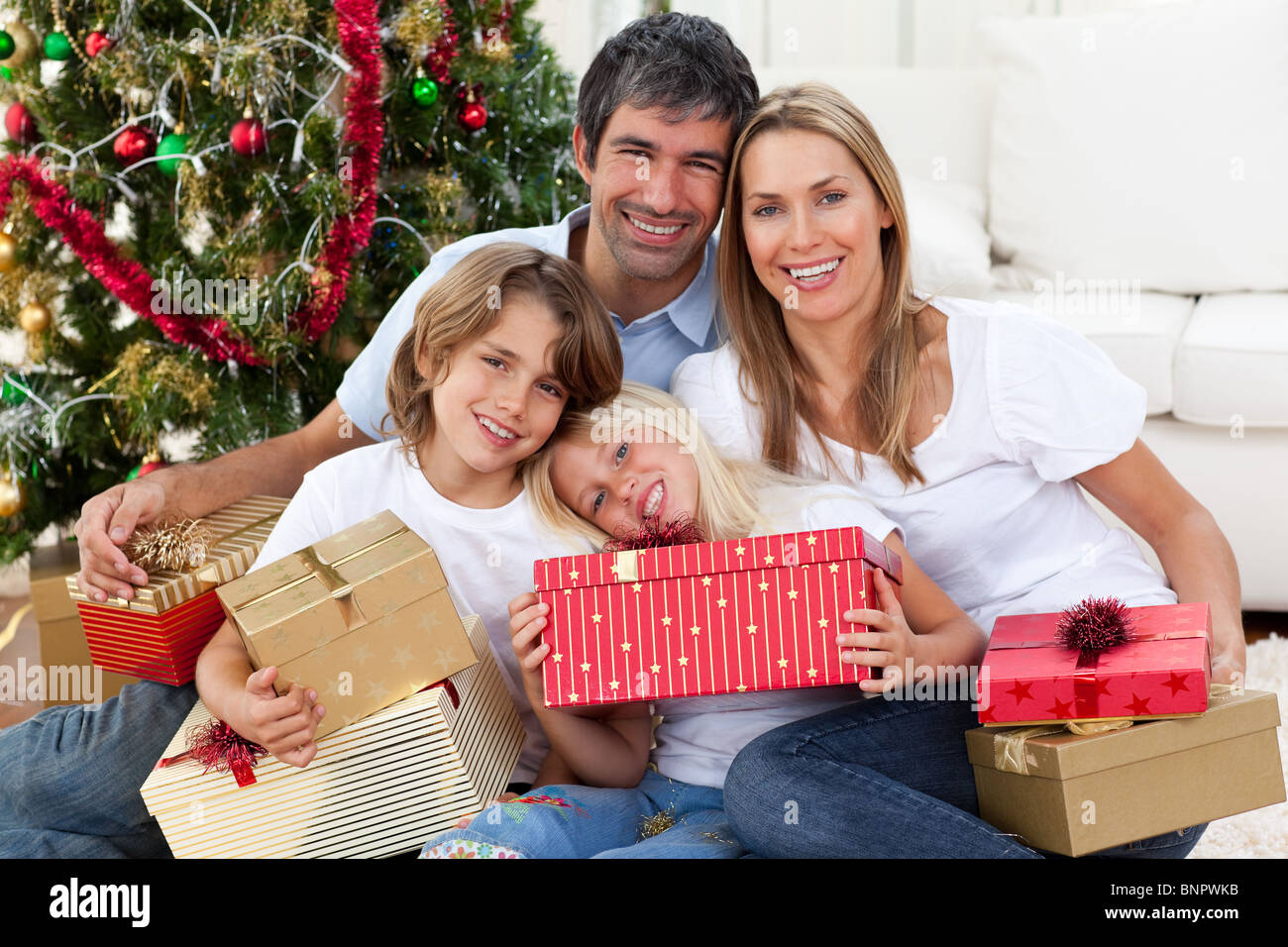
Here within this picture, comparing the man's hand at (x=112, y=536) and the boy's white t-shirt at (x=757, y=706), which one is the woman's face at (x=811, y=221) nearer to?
the boy's white t-shirt at (x=757, y=706)

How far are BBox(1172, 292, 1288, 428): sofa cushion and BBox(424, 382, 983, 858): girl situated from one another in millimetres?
1208

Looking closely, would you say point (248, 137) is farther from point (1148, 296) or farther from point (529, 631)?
point (1148, 296)

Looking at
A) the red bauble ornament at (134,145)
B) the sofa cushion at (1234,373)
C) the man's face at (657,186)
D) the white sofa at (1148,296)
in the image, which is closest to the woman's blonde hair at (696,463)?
the man's face at (657,186)

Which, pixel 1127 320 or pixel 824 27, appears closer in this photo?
pixel 1127 320

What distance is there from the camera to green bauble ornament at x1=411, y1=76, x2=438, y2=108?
8.24 ft

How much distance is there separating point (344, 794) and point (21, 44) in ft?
6.56

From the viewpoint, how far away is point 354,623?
57.0 inches

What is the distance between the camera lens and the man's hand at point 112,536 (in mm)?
1669

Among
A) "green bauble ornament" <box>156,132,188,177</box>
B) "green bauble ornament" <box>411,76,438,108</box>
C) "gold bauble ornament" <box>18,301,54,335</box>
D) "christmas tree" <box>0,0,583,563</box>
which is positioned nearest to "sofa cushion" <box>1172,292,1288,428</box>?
"christmas tree" <box>0,0,583,563</box>

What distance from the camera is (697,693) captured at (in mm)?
1461

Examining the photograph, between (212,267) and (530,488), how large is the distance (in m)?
1.18

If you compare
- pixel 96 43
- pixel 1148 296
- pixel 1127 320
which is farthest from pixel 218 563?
pixel 1148 296

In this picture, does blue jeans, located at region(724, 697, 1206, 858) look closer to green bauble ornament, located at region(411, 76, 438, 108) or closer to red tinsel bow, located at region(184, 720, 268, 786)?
red tinsel bow, located at region(184, 720, 268, 786)

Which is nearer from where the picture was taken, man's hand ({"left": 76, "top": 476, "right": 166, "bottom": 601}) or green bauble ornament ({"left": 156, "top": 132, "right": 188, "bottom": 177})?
man's hand ({"left": 76, "top": 476, "right": 166, "bottom": 601})
